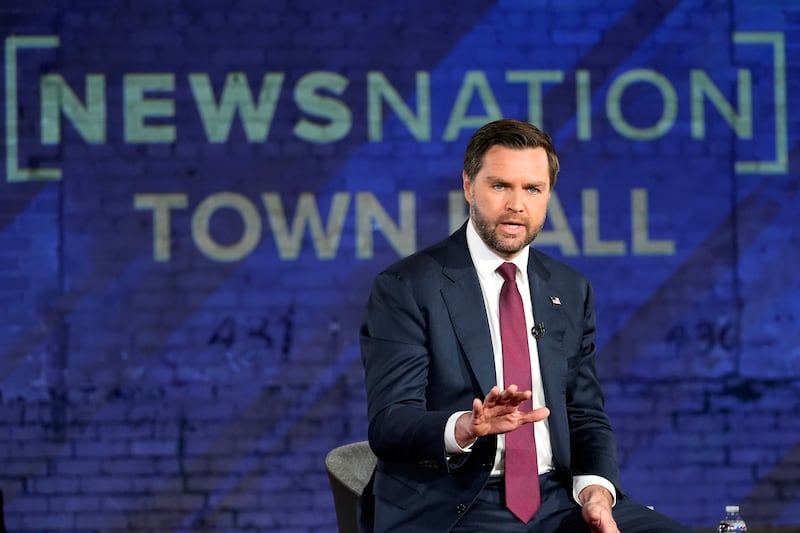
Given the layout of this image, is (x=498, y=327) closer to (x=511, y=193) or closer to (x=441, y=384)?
(x=441, y=384)

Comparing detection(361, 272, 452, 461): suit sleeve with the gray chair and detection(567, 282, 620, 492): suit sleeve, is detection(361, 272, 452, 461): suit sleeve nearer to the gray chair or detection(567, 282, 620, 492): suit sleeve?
detection(567, 282, 620, 492): suit sleeve

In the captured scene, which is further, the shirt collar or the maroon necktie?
the shirt collar

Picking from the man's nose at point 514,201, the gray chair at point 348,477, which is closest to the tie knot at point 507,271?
the man's nose at point 514,201

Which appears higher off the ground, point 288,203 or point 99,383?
point 288,203

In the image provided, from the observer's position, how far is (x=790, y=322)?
5453 millimetres

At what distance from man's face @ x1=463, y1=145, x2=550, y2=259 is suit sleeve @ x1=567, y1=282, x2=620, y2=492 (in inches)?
10.9

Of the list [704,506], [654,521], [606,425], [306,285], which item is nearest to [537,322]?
[606,425]

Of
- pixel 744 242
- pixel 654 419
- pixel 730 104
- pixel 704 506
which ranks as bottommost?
pixel 704 506

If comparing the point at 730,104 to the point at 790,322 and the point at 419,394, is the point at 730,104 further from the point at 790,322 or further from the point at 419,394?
the point at 419,394

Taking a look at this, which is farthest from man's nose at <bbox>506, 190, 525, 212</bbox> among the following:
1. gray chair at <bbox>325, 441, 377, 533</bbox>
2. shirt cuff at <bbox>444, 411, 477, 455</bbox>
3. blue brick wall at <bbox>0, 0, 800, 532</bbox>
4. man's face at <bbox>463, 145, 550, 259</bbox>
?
blue brick wall at <bbox>0, 0, 800, 532</bbox>

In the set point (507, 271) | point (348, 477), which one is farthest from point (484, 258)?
point (348, 477)

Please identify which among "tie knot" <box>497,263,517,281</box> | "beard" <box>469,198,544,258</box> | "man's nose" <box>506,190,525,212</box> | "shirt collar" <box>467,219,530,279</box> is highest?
"man's nose" <box>506,190,525,212</box>

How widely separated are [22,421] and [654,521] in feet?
12.0

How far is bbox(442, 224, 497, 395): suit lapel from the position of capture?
2.43 m
